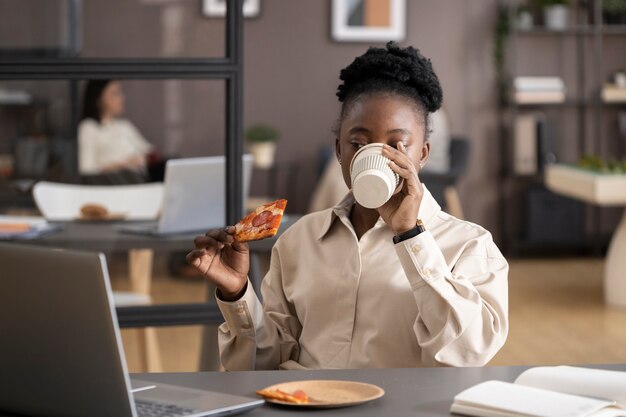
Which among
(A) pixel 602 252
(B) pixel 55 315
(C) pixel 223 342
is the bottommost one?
(A) pixel 602 252

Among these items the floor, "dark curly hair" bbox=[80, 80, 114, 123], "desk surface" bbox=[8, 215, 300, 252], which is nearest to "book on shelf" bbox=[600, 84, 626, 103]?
the floor

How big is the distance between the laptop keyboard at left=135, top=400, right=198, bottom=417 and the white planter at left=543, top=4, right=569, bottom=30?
672 centimetres

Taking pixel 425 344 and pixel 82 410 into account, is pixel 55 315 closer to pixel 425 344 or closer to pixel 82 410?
pixel 82 410

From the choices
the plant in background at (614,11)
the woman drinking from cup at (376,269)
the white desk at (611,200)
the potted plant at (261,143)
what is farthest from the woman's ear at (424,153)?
the plant in background at (614,11)

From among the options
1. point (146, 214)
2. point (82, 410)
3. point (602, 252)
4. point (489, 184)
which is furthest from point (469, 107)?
point (82, 410)

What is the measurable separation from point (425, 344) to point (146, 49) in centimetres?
152

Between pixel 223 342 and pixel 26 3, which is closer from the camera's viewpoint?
pixel 223 342

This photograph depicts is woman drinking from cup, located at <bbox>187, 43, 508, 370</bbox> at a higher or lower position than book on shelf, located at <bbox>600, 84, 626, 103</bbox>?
lower

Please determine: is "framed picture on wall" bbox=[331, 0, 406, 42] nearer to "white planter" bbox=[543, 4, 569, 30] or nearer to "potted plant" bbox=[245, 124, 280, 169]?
"potted plant" bbox=[245, 124, 280, 169]

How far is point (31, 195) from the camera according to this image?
3021 mm

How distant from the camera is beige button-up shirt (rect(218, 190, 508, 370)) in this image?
1.72 m

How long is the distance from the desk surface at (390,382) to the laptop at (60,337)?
7.2 inches

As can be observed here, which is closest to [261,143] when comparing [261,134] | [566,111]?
[261,134]

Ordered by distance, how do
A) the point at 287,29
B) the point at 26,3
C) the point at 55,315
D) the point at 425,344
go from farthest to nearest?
the point at 287,29 → the point at 26,3 → the point at 425,344 → the point at 55,315
